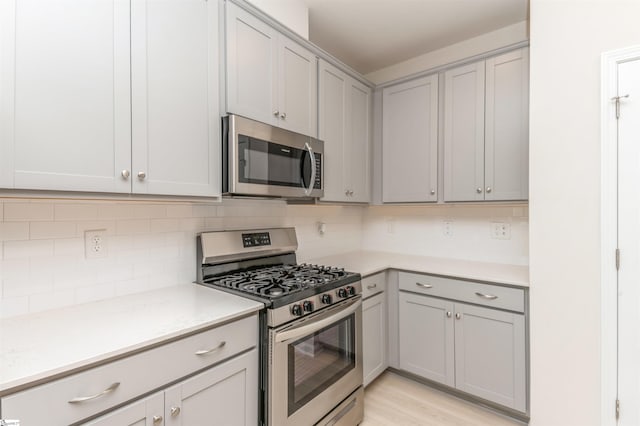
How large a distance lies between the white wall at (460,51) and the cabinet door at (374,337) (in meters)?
2.03

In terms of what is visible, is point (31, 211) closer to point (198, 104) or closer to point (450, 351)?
point (198, 104)

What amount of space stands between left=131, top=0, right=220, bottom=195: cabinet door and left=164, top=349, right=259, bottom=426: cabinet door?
2.55 ft

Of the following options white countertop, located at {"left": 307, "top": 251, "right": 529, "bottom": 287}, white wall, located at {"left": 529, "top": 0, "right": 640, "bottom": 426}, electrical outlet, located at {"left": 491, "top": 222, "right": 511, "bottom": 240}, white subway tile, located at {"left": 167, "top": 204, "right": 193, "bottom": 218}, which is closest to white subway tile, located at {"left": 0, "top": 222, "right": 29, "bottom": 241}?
white subway tile, located at {"left": 167, "top": 204, "right": 193, "bottom": 218}

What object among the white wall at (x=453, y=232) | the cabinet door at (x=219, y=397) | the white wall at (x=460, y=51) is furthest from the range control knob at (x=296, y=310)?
the white wall at (x=460, y=51)

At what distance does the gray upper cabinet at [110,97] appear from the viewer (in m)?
1.06

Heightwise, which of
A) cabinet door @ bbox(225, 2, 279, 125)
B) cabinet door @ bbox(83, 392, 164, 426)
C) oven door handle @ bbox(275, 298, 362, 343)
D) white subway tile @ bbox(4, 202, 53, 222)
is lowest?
cabinet door @ bbox(83, 392, 164, 426)

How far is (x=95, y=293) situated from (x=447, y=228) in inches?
99.6

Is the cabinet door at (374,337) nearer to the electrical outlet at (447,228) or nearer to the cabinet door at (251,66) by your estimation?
the electrical outlet at (447,228)

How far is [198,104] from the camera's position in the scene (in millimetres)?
1534

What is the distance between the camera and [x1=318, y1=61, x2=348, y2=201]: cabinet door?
2.29 metres

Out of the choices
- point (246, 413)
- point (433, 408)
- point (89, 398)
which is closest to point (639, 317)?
point (433, 408)

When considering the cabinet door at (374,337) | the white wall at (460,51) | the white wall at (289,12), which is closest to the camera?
the white wall at (289,12)

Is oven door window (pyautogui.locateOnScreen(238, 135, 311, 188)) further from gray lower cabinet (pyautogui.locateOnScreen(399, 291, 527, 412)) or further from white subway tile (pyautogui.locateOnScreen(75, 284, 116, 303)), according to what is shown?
gray lower cabinet (pyautogui.locateOnScreen(399, 291, 527, 412))

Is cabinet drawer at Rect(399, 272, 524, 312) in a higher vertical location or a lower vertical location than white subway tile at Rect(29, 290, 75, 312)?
lower
